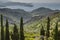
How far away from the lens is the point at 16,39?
12100 centimetres

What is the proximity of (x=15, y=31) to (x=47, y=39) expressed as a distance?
26.4 metres

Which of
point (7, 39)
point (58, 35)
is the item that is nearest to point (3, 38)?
point (7, 39)

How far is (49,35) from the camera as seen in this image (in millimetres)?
112125

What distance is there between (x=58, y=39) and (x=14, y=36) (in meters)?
43.6

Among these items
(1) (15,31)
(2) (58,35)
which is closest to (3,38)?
(1) (15,31)

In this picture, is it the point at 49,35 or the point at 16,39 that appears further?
the point at 16,39

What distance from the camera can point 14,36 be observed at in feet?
414

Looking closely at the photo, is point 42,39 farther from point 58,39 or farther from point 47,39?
point 58,39

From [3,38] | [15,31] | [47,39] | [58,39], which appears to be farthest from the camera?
[15,31]

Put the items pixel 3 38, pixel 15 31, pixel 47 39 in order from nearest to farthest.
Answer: pixel 47 39 → pixel 3 38 → pixel 15 31

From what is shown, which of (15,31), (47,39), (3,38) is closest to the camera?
(47,39)

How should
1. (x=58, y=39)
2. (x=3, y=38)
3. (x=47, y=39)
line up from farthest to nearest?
(x=3, y=38)
(x=47, y=39)
(x=58, y=39)

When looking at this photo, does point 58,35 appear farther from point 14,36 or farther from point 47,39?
point 14,36

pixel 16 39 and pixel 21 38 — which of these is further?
pixel 16 39
